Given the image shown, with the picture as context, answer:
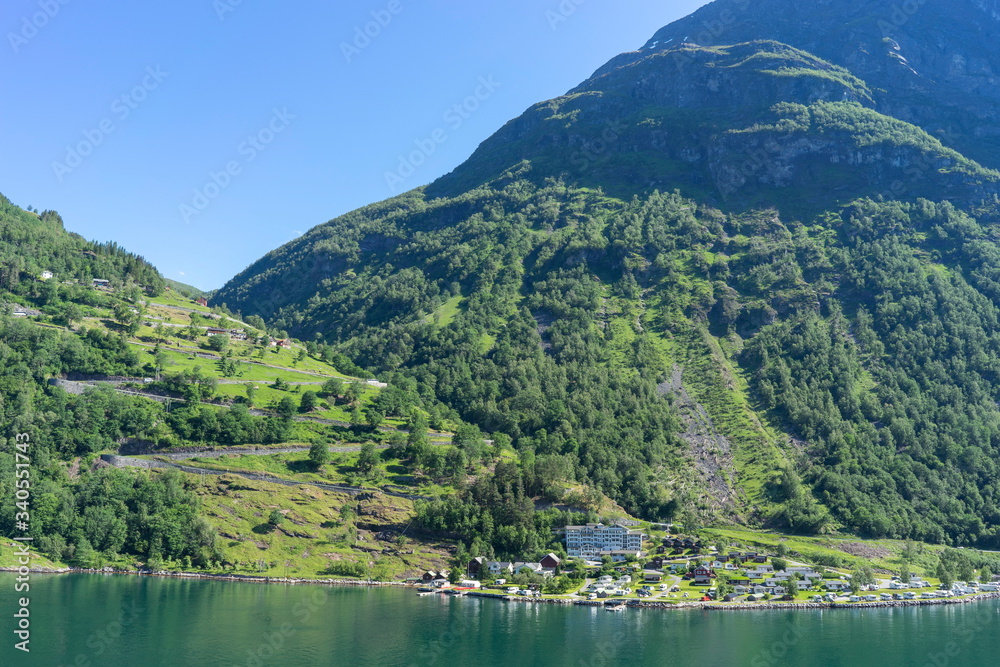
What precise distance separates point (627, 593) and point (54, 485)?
106 metres

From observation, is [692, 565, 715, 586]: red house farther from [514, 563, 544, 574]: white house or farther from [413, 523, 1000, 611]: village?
[514, 563, 544, 574]: white house

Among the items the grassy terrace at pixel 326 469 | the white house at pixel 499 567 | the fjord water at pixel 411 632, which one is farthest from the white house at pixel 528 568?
the grassy terrace at pixel 326 469

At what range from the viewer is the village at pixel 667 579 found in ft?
401

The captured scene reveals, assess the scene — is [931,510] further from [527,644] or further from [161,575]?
[161,575]

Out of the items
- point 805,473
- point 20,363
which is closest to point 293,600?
point 20,363

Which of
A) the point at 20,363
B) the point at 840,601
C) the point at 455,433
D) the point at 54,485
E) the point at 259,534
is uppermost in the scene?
the point at 20,363

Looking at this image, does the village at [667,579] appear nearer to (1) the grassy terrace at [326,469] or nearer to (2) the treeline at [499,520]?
(2) the treeline at [499,520]

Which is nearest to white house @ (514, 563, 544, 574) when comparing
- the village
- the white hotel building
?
the village

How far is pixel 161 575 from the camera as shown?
118 meters

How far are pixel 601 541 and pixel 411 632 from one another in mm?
69453

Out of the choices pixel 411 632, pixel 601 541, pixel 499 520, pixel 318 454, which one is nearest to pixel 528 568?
pixel 499 520

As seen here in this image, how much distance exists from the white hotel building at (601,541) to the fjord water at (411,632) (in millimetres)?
30171

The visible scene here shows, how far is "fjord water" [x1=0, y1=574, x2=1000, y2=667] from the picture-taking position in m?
71.4

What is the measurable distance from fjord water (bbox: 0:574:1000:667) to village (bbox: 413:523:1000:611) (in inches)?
323
